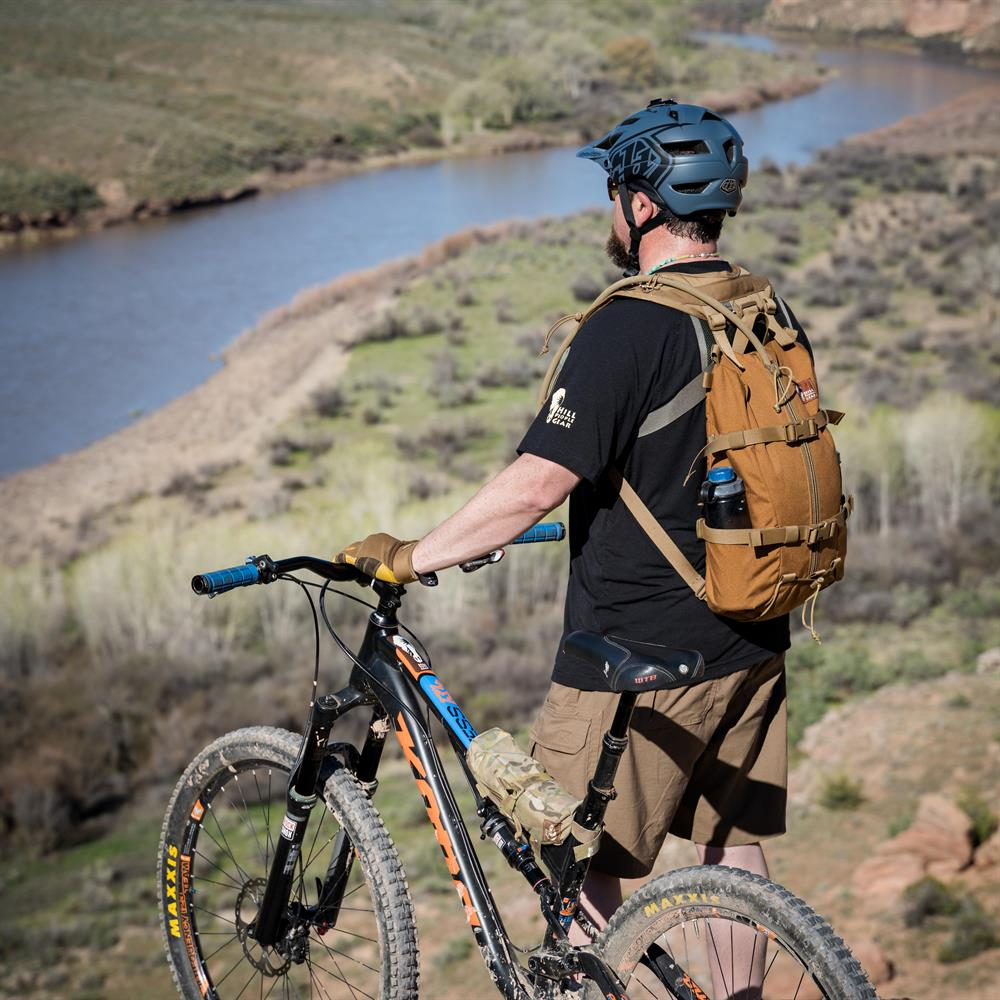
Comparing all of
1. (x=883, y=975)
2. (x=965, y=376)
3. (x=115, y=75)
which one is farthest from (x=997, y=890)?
(x=115, y=75)

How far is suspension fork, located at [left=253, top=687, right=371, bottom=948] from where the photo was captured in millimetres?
2547

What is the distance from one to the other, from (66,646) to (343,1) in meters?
53.6

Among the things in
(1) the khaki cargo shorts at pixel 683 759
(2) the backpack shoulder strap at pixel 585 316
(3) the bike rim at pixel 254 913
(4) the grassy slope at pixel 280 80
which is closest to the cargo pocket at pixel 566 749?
(1) the khaki cargo shorts at pixel 683 759

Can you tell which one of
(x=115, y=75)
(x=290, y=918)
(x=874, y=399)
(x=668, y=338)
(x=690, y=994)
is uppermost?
(x=115, y=75)

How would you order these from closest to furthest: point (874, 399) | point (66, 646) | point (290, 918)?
point (290, 918), point (66, 646), point (874, 399)

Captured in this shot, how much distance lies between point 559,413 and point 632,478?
0.70 feet

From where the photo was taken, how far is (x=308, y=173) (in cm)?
4444

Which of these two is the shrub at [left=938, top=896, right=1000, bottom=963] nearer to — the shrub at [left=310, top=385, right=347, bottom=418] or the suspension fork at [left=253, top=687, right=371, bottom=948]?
the suspension fork at [left=253, top=687, right=371, bottom=948]

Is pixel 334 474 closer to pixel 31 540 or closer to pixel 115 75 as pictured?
pixel 31 540

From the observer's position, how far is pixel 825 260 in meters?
31.2

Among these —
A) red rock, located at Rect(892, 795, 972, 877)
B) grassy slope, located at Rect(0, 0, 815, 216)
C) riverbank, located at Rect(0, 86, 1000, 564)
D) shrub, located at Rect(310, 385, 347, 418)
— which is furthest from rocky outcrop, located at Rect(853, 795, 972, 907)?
grassy slope, located at Rect(0, 0, 815, 216)

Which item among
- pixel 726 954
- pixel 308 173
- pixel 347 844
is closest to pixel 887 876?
pixel 726 954

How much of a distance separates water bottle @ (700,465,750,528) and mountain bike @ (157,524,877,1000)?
0.90 feet

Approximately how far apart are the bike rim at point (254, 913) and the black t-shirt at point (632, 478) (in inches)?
34.6
